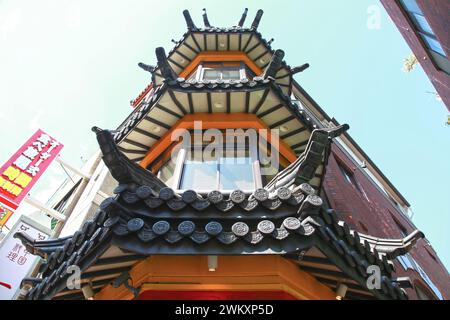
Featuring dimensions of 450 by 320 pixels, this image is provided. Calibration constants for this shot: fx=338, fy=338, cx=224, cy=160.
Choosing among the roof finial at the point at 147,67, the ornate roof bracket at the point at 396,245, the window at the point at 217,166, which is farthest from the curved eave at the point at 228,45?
the ornate roof bracket at the point at 396,245

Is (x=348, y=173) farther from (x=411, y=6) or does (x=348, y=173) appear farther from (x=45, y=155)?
(x=45, y=155)

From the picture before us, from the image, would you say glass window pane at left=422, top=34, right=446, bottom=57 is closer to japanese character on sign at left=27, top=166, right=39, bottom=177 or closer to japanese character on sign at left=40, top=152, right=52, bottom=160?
japanese character on sign at left=27, top=166, right=39, bottom=177

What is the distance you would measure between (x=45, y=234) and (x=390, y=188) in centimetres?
2106

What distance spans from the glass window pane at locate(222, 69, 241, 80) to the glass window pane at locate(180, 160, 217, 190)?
4.79 meters

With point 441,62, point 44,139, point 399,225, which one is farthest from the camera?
point 399,225

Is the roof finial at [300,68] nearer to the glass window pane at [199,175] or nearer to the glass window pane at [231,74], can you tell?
the glass window pane at [231,74]

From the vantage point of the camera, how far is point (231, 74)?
11.0 meters

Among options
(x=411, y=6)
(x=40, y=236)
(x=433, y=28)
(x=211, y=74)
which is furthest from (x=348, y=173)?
(x=40, y=236)

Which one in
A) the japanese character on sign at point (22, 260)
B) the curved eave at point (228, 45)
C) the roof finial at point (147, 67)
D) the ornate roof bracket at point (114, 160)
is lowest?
the ornate roof bracket at point (114, 160)

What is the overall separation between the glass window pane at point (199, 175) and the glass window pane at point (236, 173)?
0.52ft

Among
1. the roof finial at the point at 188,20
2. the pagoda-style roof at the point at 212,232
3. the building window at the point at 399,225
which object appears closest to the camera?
the pagoda-style roof at the point at 212,232

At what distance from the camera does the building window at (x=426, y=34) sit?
9.61 m

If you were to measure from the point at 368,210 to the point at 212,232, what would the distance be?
13085 millimetres

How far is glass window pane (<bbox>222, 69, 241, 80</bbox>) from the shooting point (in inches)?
426
